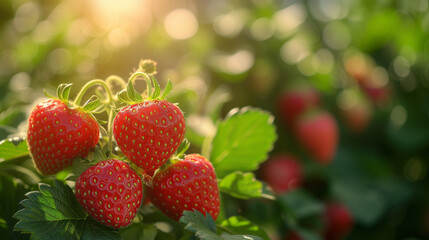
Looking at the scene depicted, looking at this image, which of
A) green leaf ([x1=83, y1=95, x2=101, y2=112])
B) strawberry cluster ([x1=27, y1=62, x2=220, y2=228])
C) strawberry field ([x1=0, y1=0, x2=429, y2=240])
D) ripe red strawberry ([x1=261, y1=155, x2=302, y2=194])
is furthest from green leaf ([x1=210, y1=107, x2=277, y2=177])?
ripe red strawberry ([x1=261, y1=155, x2=302, y2=194])

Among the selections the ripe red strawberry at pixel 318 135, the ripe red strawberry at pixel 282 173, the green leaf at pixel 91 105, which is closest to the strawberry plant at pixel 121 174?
the green leaf at pixel 91 105

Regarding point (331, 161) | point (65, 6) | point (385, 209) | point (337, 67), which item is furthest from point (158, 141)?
point (65, 6)

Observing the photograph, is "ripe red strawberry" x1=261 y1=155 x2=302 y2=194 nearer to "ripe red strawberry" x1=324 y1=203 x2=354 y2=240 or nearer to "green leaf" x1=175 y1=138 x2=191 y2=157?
"ripe red strawberry" x1=324 y1=203 x2=354 y2=240

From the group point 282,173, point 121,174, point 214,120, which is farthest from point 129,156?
point 282,173

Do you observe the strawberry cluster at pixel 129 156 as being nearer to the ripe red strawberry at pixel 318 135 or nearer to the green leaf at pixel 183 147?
the green leaf at pixel 183 147

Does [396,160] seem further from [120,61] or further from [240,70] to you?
[120,61]
